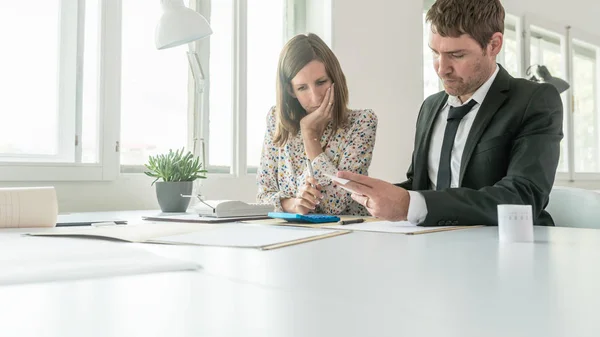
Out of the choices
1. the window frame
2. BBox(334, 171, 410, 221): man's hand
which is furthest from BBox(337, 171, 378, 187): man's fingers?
the window frame

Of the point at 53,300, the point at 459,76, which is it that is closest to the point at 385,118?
the point at 459,76

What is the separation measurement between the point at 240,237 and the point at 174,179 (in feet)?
3.04

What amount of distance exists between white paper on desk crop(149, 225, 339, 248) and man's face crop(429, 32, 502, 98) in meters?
0.82

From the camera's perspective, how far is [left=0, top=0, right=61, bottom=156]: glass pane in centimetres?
194

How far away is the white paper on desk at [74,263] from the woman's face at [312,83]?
1.30m

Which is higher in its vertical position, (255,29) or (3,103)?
(255,29)

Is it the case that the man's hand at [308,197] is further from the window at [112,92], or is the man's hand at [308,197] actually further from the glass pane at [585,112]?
the glass pane at [585,112]

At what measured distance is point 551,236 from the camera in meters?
0.96

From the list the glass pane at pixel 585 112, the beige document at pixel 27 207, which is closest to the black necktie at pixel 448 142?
the beige document at pixel 27 207

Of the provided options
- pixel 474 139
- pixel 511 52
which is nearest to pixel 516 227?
pixel 474 139

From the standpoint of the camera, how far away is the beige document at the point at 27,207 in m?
1.06

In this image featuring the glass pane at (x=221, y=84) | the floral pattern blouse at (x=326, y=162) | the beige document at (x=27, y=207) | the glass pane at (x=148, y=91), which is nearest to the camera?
the beige document at (x=27, y=207)

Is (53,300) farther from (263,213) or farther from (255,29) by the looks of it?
(255,29)

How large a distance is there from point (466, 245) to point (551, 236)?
243 millimetres
